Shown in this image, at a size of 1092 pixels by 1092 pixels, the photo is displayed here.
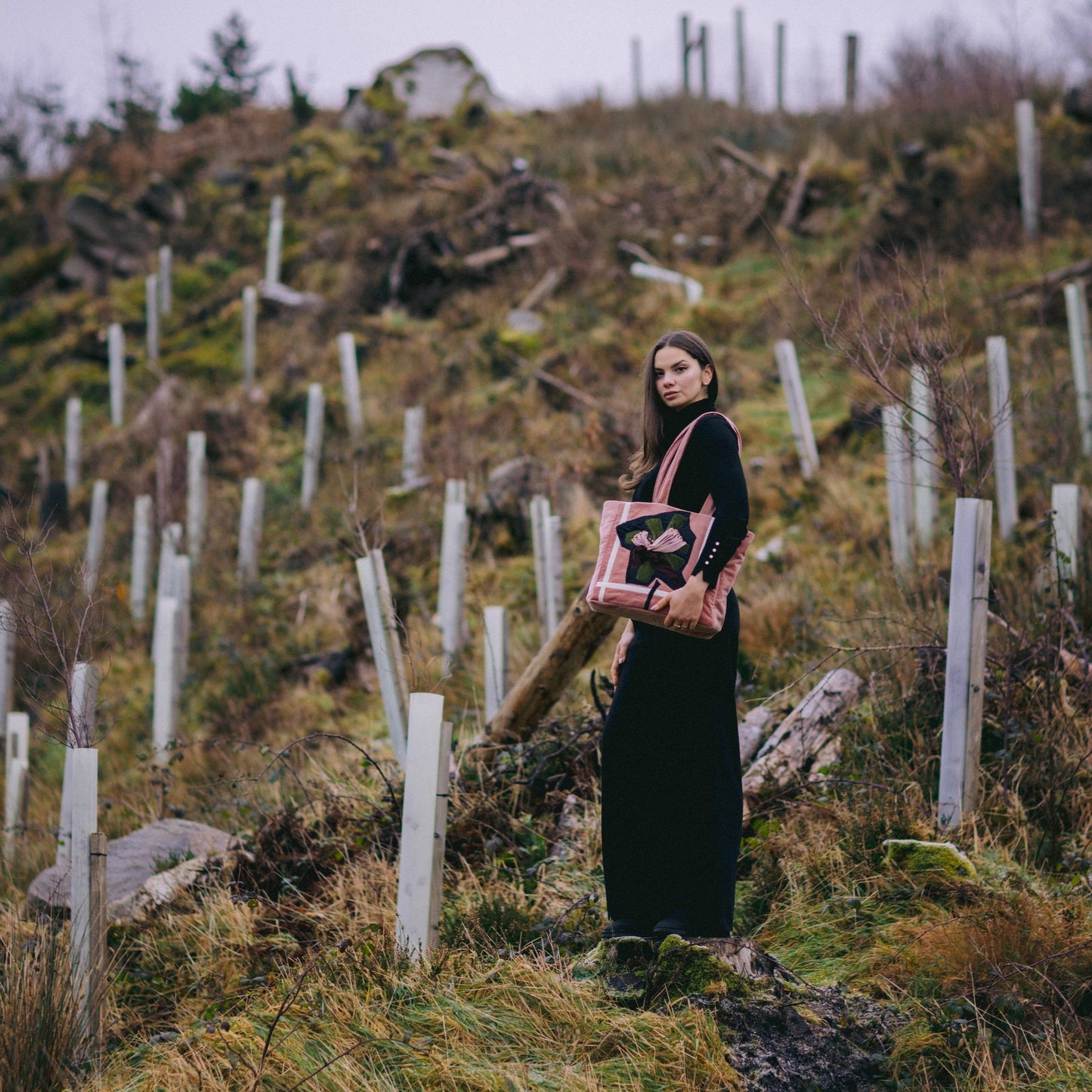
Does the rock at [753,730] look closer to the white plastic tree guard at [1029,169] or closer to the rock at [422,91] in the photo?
the white plastic tree guard at [1029,169]

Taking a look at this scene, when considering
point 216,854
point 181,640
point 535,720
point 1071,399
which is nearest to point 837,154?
point 1071,399

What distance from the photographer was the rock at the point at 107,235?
1925 centimetres

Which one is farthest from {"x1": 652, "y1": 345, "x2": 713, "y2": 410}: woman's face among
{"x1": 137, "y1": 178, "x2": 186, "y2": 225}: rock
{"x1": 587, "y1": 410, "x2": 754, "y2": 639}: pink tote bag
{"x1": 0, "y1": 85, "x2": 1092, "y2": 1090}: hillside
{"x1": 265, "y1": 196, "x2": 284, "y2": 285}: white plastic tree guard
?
{"x1": 137, "y1": 178, "x2": 186, "y2": 225}: rock

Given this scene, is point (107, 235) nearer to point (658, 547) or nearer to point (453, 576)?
point (453, 576)

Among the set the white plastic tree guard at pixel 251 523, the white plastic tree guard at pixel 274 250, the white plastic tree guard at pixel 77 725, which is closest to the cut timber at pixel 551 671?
the white plastic tree guard at pixel 77 725

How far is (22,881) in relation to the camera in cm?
579

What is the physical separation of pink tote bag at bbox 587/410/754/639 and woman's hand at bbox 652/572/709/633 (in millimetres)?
22

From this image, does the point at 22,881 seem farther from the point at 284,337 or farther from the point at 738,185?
the point at 738,185

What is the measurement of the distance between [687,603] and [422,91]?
20347 millimetres

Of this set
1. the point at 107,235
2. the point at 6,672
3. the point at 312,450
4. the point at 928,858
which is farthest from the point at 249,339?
the point at 928,858

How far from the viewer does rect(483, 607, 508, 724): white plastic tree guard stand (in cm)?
543

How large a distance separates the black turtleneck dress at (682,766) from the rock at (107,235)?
18.7 metres

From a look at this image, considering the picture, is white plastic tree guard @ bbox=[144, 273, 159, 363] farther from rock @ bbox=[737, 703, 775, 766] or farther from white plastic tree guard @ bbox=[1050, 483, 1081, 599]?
white plastic tree guard @ bbox=[1050, 483, 1081, 599]

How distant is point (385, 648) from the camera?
550 cm
